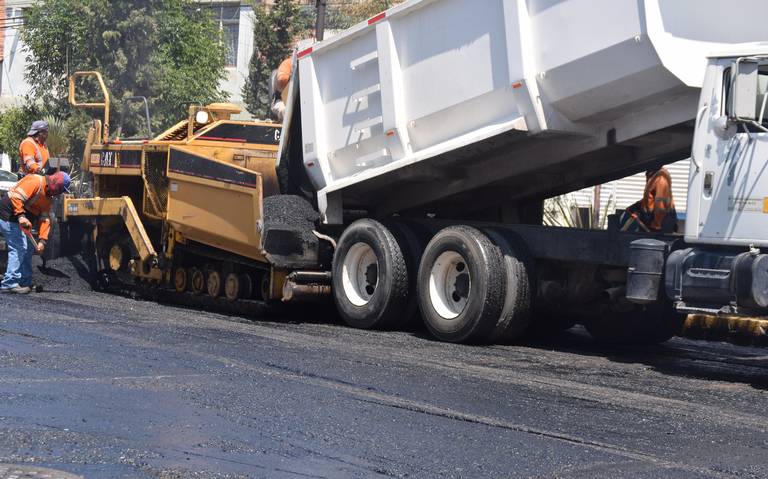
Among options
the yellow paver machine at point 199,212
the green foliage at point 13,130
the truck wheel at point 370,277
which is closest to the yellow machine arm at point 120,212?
the yellow paver machine at point 199,212

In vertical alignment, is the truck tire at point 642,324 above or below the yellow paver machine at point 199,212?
below

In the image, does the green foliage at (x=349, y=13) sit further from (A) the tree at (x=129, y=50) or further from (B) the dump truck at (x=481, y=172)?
(B) the dump truck at (x=481, y=172)

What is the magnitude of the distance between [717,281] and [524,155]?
8.07 feet

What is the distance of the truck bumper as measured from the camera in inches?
303

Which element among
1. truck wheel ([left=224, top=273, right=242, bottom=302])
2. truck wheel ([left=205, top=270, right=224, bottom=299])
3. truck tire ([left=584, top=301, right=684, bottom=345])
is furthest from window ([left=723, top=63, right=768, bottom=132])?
truck wheel ([left=205, top=270, right=224, bottom=299])

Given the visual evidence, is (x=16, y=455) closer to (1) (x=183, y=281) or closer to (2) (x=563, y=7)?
(2) (x=563, y=7)

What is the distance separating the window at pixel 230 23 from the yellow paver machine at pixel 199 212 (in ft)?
78.0

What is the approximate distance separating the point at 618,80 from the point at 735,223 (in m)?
1.30

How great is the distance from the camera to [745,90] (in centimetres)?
783

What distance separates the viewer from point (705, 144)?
8.12 metres

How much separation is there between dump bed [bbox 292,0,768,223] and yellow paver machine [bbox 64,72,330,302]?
0.66m

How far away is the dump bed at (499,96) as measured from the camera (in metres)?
8.26

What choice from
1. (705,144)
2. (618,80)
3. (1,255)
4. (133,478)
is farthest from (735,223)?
(1,255)

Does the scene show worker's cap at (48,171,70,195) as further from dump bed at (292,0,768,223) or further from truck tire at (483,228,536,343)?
truck tire at (483,228,536,343)
